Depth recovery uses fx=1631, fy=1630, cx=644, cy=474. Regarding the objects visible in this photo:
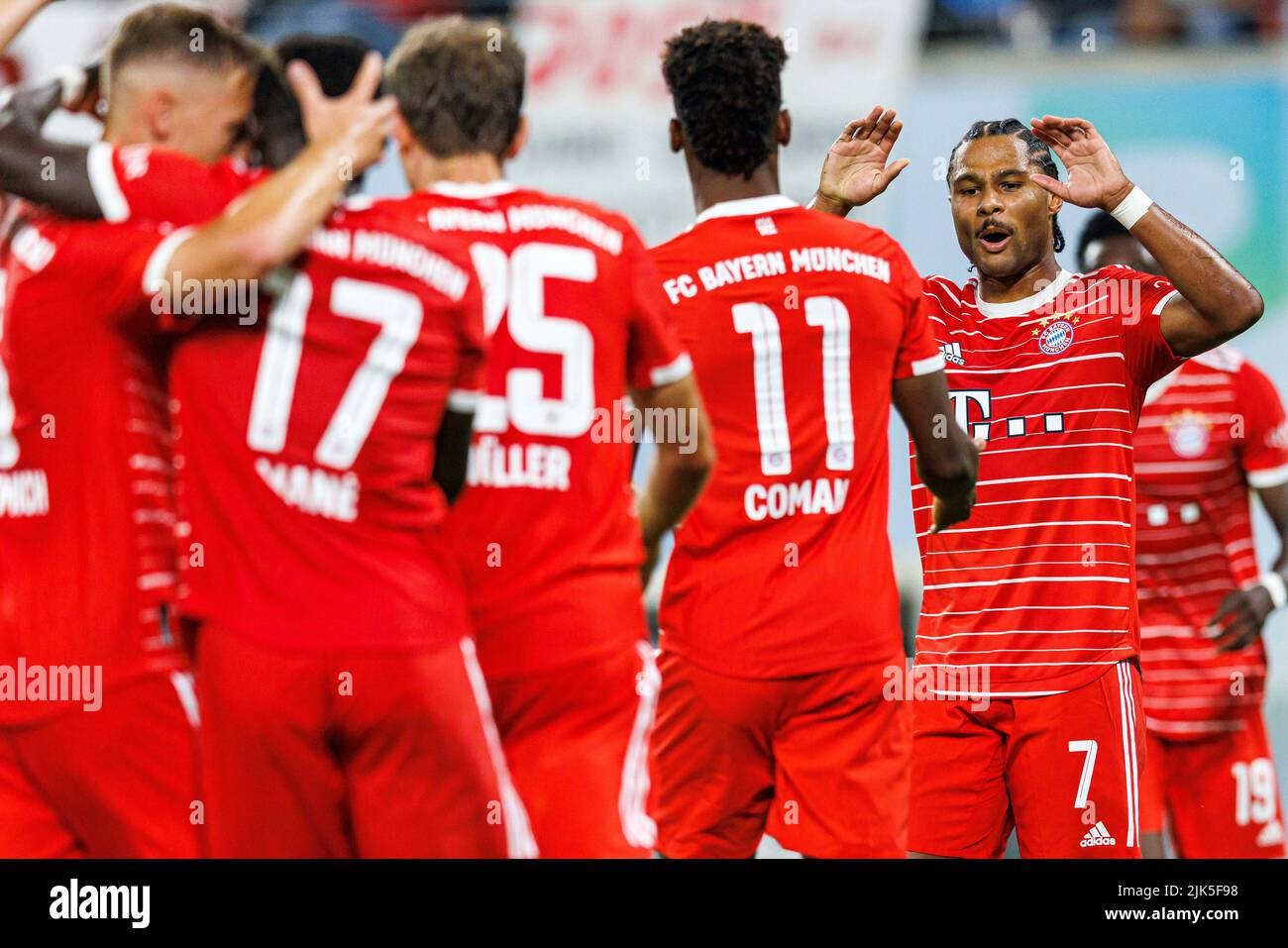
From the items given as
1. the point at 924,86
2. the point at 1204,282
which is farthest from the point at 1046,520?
the point at 924,86

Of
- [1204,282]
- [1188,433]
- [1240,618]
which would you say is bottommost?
[1240,618]

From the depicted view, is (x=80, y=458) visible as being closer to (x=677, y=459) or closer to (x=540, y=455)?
(x=540, y=455)

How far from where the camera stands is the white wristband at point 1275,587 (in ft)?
20.2

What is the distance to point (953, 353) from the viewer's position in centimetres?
492

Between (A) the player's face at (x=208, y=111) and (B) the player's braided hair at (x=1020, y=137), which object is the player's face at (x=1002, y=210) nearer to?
(B) the player's braided hair at (x=1020, y=137)

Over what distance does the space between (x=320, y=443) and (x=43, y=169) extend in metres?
0.89

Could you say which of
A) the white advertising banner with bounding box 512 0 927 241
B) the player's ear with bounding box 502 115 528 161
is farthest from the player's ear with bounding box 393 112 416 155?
the white advertising banner with bounding box 512 0 927 241

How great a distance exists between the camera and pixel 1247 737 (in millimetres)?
6215

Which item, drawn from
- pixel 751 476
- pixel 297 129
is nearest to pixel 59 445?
pixel 297 129

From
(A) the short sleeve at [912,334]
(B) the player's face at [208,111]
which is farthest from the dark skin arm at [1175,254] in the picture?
(B) the player's face at [208,111]

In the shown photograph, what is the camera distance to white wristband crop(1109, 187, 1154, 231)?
15.2 feet

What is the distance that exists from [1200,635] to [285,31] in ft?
23.1

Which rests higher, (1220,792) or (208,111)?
(208,111)

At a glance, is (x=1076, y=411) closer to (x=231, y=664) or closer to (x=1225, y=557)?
(x=1225, y=557)
